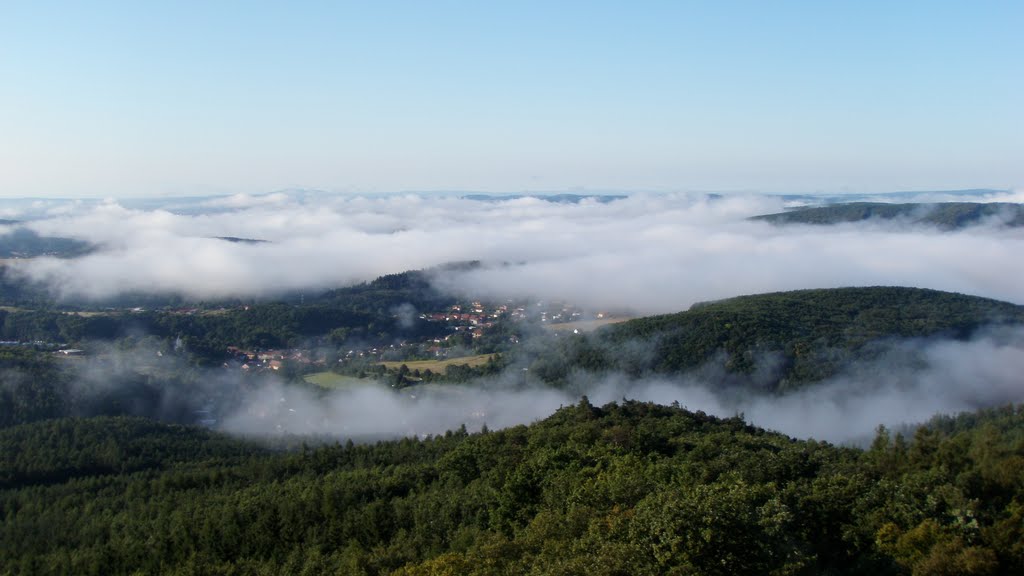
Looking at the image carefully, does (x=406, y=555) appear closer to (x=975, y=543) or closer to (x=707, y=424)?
(x=975, y=543)

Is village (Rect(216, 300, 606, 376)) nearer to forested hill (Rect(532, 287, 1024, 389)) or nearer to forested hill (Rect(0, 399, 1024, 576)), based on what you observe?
forested hill (Rect(532, 287, 1024, 389))

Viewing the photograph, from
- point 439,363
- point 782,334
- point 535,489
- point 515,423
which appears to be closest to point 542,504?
point 535,489

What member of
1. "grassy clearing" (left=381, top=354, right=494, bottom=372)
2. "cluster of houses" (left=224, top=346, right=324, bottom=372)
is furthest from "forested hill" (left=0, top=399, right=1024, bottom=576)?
"cluster of houses" (left=224, top=346, right=324, bottom=372)

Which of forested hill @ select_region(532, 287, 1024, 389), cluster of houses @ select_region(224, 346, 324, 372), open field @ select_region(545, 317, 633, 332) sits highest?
forested hill @ select_region(532, 287, 1024, 389)

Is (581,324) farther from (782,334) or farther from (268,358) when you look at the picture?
(268,358)

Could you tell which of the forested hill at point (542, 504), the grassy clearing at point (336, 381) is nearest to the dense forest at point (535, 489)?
the forested hill at point (542, 504)

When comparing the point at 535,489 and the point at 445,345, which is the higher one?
the point at 535,489

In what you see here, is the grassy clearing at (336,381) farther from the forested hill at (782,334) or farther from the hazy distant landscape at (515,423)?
the forested hill at (782,334)
